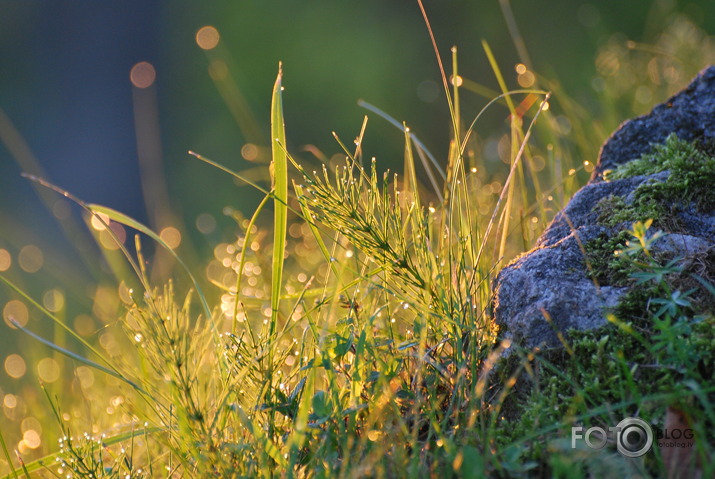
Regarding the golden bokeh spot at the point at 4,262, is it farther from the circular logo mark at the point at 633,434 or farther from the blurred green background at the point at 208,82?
the circular logo mark at the point at 633,434

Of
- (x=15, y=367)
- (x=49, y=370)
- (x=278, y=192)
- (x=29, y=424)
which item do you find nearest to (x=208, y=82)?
(x=15, y=367)

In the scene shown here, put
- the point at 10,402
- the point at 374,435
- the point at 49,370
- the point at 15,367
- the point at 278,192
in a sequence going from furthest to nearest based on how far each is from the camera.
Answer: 1. the point at 15,367
2. the point at 49,370
3. the point at 10,402
4. the point at 278,192
5. the point at 374,435

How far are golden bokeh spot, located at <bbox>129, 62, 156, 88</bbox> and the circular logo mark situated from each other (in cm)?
907

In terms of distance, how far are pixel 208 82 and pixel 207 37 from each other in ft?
1.94

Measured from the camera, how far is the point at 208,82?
27.7ft

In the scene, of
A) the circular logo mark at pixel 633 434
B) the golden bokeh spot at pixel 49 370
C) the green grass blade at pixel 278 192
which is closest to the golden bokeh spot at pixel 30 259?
the golden bokeh spot at pixel 49 370

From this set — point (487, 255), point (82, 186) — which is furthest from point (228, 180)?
point (487, 255)

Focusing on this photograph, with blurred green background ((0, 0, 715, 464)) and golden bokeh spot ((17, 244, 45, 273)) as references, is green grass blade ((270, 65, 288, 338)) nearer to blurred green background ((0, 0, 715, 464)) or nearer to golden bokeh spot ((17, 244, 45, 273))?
blurred green background ((0, 0, 715, 464))

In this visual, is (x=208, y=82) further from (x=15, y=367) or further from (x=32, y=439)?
(x=32, y=439)

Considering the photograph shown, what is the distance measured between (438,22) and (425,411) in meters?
7.51

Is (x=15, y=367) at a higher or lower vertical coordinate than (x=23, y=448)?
lower

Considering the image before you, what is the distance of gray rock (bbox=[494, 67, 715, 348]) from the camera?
1.19 metres

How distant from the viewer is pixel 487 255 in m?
1.62

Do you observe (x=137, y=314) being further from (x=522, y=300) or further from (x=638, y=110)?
(x=638, y=110)
